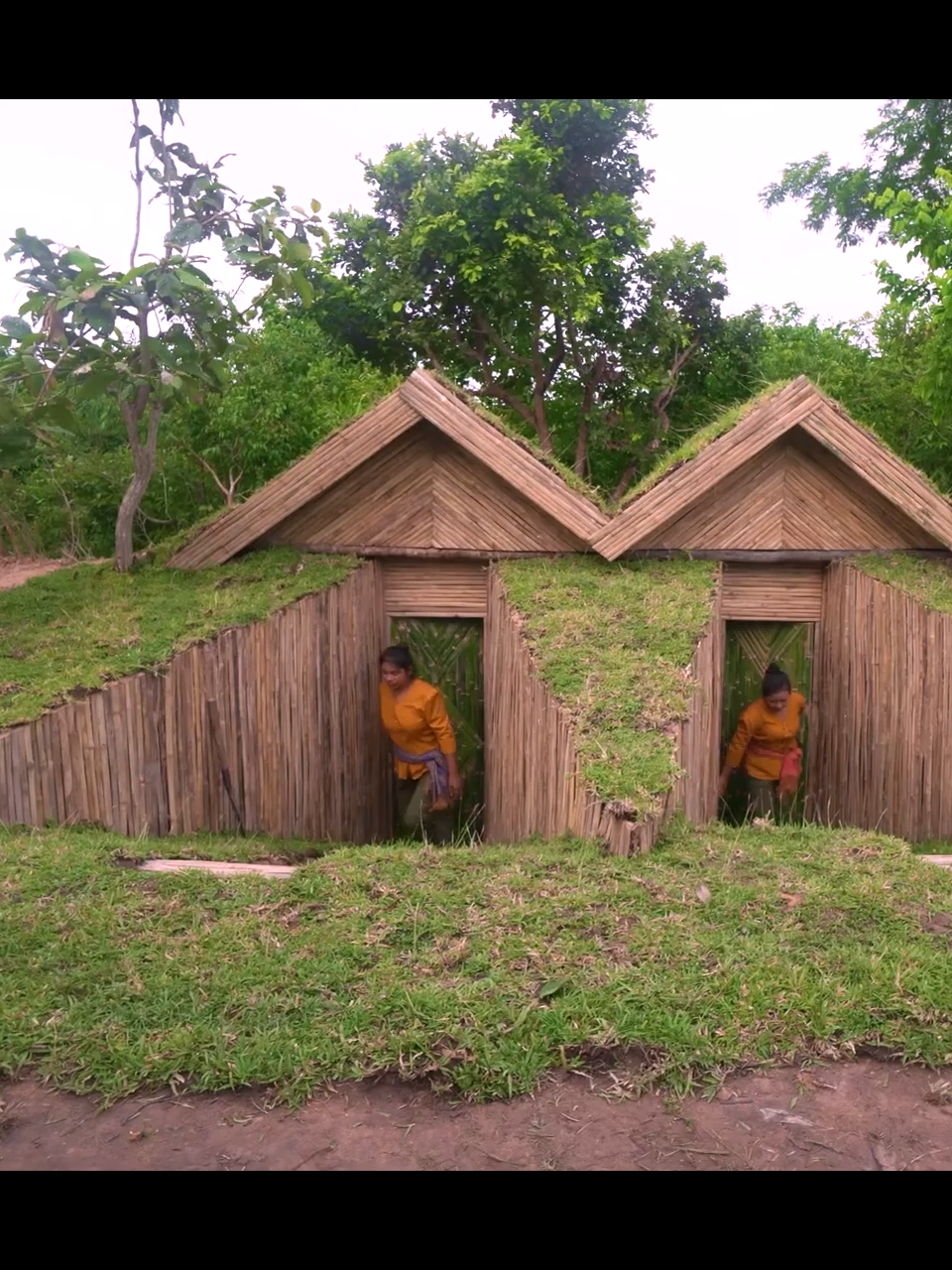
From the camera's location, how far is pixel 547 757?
203 inches

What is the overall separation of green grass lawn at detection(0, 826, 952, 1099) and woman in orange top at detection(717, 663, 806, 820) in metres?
2.99

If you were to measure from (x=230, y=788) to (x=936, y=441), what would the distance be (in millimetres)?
11047

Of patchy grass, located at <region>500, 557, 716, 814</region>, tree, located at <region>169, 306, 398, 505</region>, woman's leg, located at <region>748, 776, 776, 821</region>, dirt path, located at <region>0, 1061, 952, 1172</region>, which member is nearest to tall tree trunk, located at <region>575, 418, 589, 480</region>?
tree, located at <region>169, 306, 398, 505</region>

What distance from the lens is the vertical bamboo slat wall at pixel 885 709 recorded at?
636 cm

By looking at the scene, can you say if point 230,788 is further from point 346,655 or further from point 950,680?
point 950,680

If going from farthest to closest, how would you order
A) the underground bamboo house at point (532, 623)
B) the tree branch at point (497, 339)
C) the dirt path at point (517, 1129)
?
the tree branch at point (497, 339) → the underground bamboo house at point (532, 623) → the dirt path at point (517, 1129)

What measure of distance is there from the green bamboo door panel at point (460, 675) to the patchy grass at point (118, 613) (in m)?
0.99

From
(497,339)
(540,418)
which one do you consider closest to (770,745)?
(540,418)

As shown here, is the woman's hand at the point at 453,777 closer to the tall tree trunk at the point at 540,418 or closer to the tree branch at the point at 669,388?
the tall tree trunk at the point at 540,418

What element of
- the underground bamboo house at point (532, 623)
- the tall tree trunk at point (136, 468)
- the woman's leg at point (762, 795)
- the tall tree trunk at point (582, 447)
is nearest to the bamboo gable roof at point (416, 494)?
the underground bamboo house at point (532, 623)

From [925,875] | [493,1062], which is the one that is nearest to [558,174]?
[925,875]

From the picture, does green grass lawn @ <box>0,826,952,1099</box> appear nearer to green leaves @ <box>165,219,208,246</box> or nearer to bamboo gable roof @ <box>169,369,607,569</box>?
bamboo gable roof @ <box>169,369,607,569</box>

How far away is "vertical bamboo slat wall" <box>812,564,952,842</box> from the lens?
6.36 m

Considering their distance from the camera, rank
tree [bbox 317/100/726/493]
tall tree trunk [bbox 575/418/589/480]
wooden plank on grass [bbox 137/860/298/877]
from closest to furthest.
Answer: wooden plank on grass [bbox 137/860/298/877], tree [bbox 317/100/726/493], tall tree trunk [bbox 575/418/589/480]
